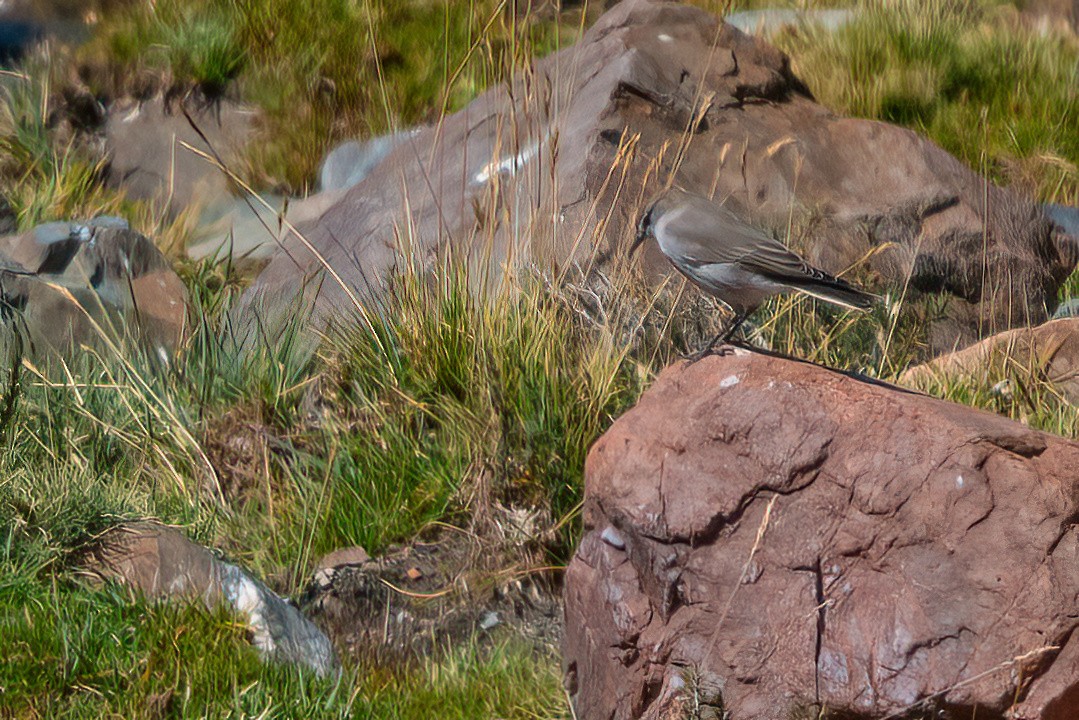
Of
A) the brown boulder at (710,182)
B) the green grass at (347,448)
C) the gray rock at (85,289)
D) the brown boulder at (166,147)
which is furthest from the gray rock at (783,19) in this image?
the gray rock at (85,289)

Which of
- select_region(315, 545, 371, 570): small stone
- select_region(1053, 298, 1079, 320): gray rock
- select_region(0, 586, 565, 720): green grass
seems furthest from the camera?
select_region(1053, 298, 1079, 320): gray rock

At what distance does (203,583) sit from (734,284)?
190 cm

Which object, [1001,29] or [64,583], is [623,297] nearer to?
[64,583]

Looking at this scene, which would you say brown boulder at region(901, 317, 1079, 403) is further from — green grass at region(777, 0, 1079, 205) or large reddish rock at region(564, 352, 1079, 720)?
green grass at region(777, 0, 1079, 205)

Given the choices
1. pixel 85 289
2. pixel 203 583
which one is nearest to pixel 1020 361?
pixel 203 583

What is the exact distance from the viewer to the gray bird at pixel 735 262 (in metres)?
3.75

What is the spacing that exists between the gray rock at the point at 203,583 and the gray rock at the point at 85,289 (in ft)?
4.20

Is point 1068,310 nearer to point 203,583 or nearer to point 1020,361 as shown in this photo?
point 1020,361

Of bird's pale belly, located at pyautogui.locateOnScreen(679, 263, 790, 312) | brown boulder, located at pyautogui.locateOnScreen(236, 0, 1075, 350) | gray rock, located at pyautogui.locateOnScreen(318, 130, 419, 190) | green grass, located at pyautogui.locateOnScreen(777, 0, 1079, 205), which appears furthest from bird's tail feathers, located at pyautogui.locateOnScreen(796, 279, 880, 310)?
gray rock, located at pyautogui.locateOnScreen(318, 130, 419, 190)

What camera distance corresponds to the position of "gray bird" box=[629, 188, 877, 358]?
12.3ft

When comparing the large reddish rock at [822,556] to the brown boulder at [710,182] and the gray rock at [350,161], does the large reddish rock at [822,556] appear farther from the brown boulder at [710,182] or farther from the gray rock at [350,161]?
the gray rock at [350,161]

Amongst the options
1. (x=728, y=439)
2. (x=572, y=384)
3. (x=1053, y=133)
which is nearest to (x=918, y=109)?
(x=1053, y=133)

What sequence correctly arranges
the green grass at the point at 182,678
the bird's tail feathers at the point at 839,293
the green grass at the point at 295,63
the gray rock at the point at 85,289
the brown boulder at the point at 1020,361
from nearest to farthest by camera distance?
the green grass at the point at 182,678 < the bird's tail feathers at the point at 839,293 < the brown boulder at the point at 1020,361 < the gray rock at the point at 85,289 < the green grass at the point at 295,63

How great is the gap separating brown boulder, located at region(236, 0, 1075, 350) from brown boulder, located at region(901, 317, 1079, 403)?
19.9 inches
